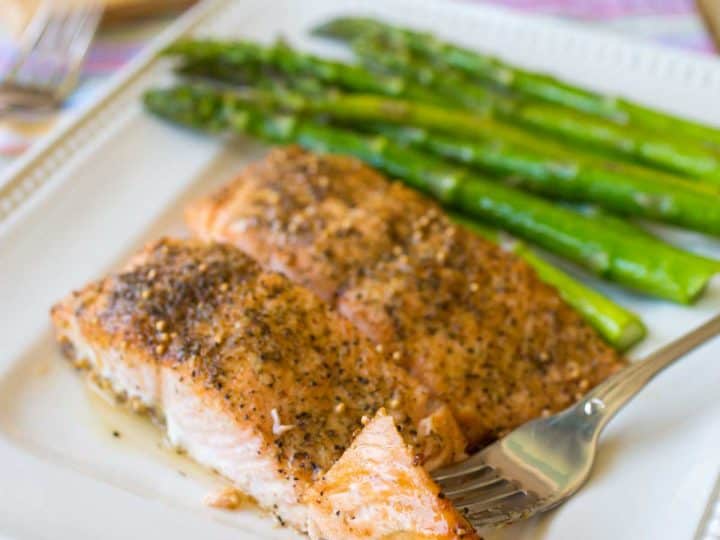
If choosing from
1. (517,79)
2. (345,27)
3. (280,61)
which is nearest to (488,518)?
(517,79)

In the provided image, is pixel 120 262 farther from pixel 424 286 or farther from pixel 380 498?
pixel 380 498

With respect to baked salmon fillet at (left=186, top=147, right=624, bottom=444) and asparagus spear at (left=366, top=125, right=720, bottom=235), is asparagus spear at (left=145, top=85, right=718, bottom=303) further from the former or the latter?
baked salmon fillet at (left=186, top=147, right=624, bottom=444)

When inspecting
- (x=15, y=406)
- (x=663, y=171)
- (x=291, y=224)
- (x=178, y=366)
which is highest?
(x=663, y=171)

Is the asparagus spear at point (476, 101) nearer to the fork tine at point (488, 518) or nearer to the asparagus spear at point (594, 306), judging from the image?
the asparagus spear at point (594, 306)

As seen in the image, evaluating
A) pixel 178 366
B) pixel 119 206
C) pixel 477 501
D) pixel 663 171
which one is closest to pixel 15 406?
pixel 178 366

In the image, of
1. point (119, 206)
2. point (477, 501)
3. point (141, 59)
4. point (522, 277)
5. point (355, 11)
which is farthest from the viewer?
point (355, 11)

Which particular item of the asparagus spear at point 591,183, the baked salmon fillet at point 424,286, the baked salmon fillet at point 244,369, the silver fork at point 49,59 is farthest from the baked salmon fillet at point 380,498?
the silver fork at point 49,59

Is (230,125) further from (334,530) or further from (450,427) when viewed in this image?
(334,530)
